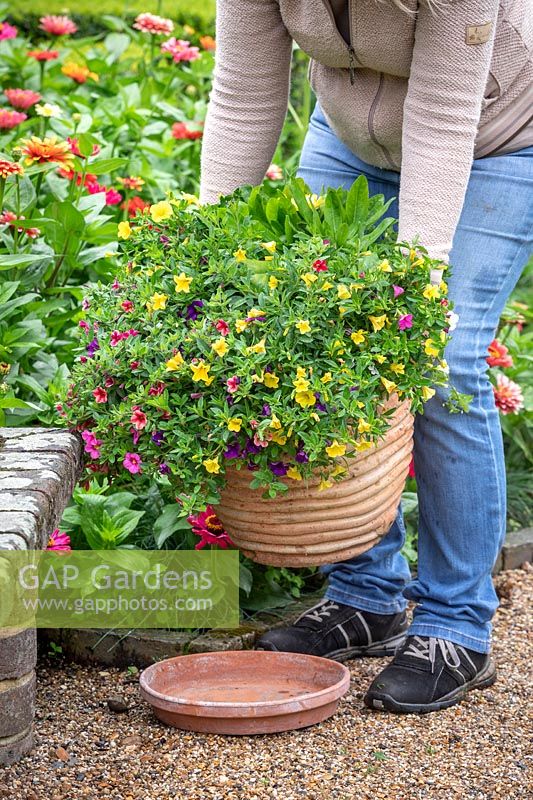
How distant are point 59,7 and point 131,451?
5.65m

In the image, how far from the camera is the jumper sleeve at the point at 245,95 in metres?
2.04

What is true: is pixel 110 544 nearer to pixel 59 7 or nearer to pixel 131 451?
pixel 131 451

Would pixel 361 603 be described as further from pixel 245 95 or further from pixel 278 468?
pixel 245 95

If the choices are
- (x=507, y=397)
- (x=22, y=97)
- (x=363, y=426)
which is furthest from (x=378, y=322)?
(x=22, y=97)

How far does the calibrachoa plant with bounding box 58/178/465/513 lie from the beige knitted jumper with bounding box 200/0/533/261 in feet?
0.40

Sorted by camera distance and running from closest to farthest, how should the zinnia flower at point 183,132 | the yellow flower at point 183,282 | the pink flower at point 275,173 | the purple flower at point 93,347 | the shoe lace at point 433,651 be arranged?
1. the yellow flower at point 183,282
2. the purple flower at point 93,347
3. the shoe lace at point 433,651
4. the pink flower at point 275,173
5. the zinnia flower at point 183,132

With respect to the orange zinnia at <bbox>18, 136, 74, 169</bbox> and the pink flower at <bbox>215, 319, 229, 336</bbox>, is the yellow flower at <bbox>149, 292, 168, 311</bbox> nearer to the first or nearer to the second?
the pink flower at <bbox>215, 319, 229, 336</bbox>

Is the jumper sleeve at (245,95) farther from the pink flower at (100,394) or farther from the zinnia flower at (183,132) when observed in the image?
the zinnia flower at (183,132)

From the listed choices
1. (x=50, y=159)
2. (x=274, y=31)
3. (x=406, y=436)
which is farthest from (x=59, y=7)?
(x=406, y=436)

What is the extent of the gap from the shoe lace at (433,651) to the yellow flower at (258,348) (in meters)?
0.86

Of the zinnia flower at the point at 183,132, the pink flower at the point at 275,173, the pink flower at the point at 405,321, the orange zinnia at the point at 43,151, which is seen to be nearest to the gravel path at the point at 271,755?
the pink flower at the point at 405,321

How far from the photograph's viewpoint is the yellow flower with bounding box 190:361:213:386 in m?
1.78

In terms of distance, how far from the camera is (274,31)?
6.73 ft

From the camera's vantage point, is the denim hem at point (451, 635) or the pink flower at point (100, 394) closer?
the pink flower at point (100, 394)
